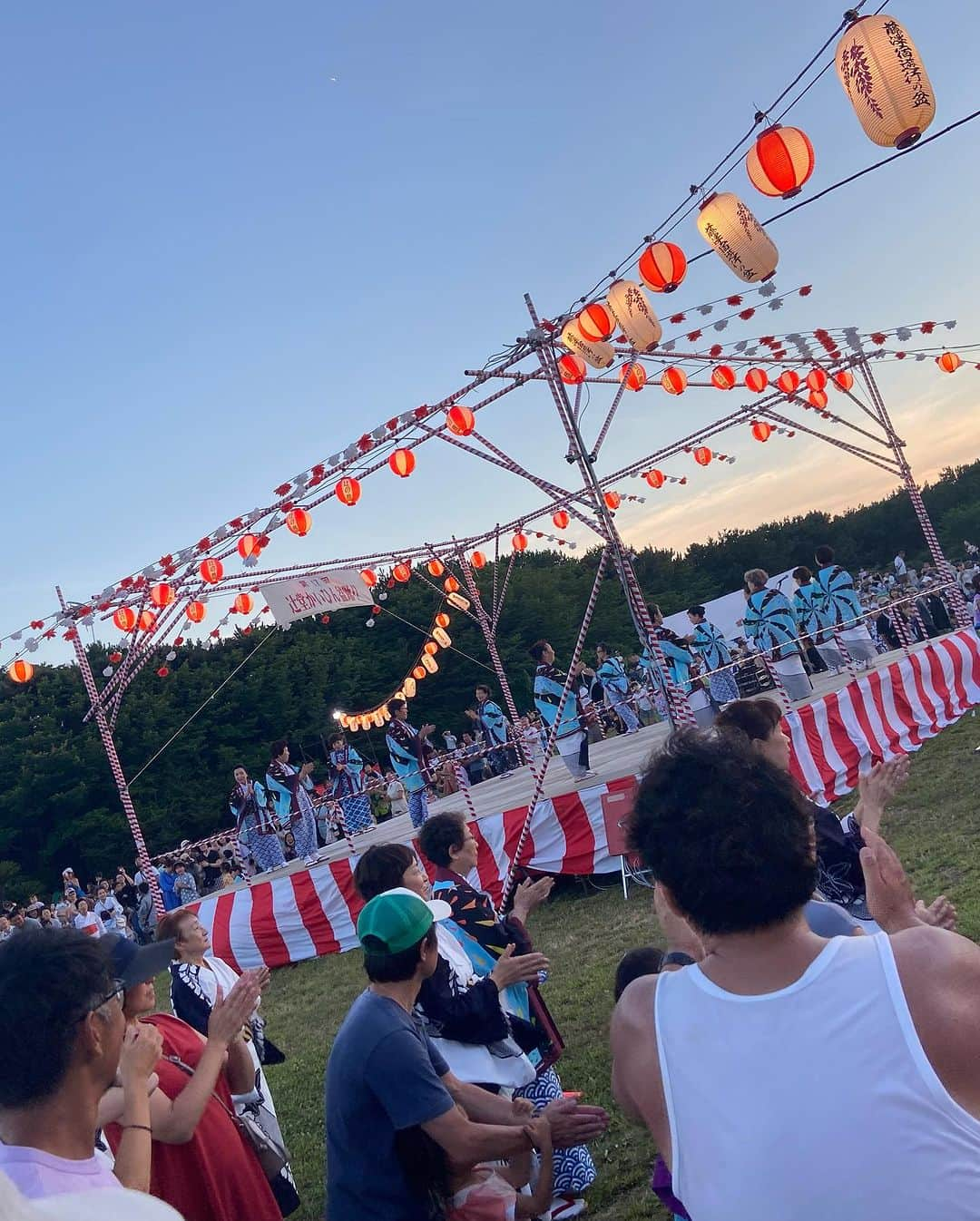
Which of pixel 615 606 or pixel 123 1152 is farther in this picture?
pixel 615 606

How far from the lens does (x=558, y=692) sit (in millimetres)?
14625

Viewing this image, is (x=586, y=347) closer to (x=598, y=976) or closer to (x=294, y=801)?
(x=598, y=976)

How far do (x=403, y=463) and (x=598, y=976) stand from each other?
6515 millimetres

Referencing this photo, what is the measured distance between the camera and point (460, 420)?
33.2ft

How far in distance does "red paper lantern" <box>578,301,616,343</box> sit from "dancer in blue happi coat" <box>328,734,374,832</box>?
10.4 m

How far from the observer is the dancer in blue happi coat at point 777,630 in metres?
14.1

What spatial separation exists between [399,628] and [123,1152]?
1786 inches

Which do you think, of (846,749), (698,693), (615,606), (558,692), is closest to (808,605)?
(698,693)

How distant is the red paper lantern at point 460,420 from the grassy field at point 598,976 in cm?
498

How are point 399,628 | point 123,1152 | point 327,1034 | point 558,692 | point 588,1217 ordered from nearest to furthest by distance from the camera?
point 123,1152
point 588,1217
point 327,1034
point 558,692
point 399,628

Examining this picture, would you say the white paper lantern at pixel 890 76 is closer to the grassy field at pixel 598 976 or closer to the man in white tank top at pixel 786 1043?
the grassy field at pixel 598 976

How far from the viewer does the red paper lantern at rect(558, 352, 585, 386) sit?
30.9ft

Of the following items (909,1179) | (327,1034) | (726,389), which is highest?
(726,389)

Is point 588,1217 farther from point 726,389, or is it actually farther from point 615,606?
point 615,606
